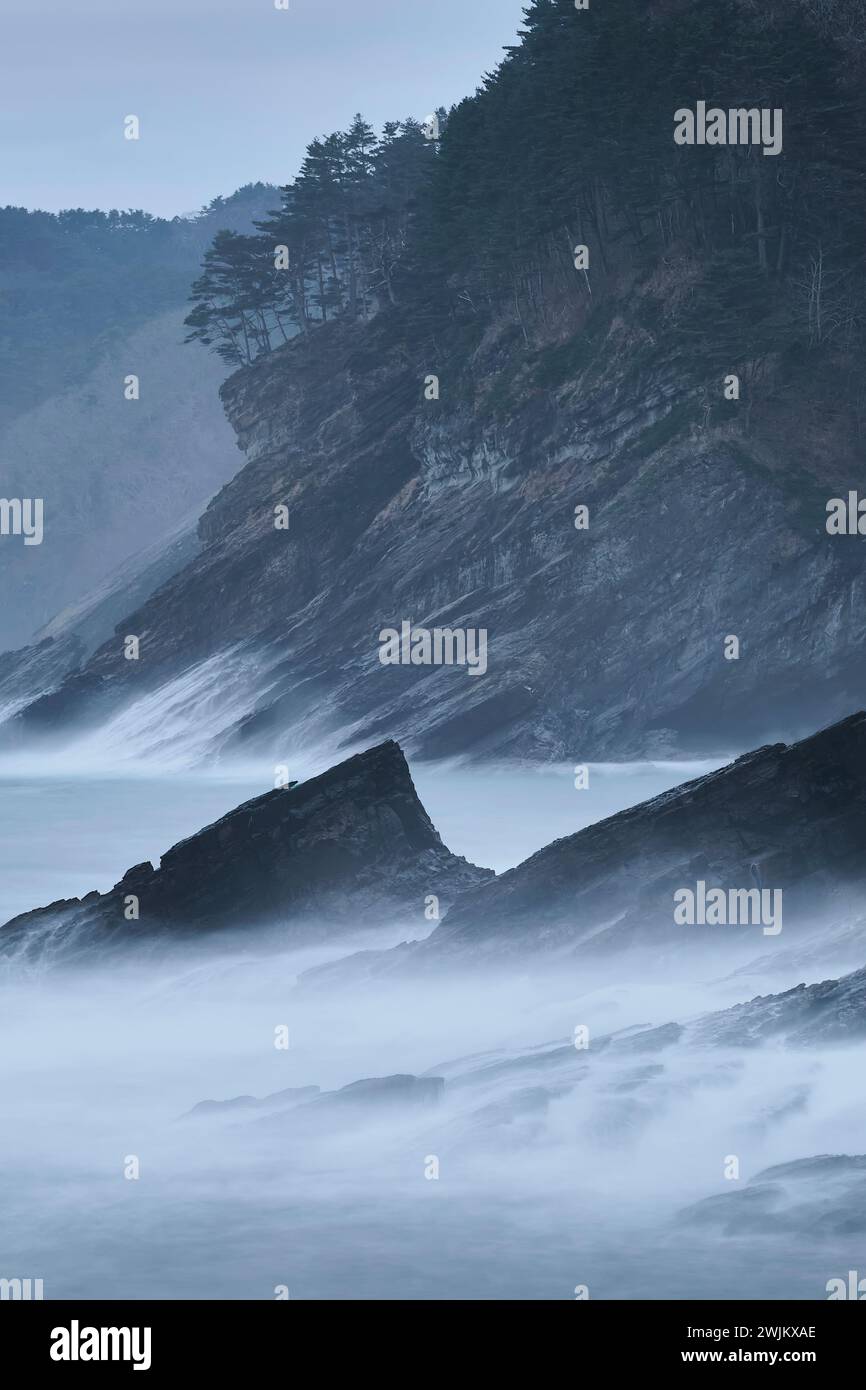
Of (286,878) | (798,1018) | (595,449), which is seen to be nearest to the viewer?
(798,1018)

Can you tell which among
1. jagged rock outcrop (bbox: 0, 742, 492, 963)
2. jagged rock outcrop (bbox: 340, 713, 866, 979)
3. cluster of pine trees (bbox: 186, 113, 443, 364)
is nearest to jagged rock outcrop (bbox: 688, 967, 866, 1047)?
jagged rock outcrop (bbox: 340, 713, 866, 979)

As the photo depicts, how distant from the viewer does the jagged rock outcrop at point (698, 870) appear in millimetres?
26078

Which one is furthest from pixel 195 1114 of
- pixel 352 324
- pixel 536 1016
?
pixel 352 324

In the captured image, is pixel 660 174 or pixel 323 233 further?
pixel 323 233

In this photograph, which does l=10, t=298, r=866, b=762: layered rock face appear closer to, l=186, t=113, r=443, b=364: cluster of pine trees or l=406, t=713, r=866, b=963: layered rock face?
l=186, t=113, r=443, b=364: cluster of pine trees

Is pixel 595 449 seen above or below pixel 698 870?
above

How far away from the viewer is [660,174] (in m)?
67.6

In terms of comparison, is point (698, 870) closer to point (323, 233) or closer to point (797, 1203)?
point (797, 1203)

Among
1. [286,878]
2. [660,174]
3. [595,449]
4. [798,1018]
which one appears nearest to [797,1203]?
[798,1018]

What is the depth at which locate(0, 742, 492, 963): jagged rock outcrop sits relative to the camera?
29.4m

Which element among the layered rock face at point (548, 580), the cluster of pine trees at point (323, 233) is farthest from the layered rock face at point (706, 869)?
the cluster of pine trees at point (323, 233)

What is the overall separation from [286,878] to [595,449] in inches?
1500

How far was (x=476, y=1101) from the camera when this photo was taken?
21.4 m

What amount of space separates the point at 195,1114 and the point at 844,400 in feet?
151
